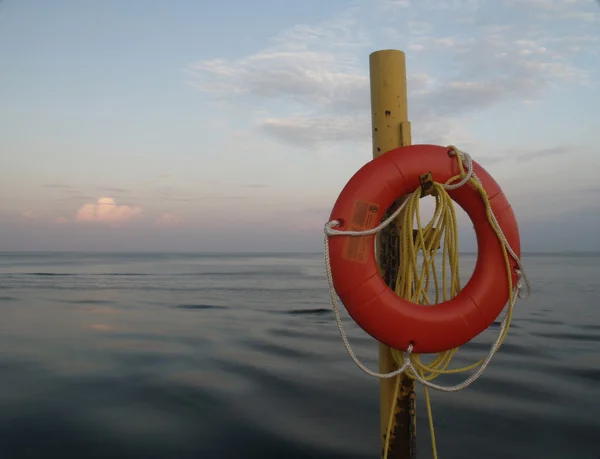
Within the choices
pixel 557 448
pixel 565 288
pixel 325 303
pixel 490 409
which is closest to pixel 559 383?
pixel 490 409

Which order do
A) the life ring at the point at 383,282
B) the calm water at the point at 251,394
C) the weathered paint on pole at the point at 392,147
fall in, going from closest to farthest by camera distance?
the life ring at the point at 383,282
the weathered paint on pole at the point at 392,147
the calm water at the point at 251,394

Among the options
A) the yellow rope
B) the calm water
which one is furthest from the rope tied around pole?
the calm water

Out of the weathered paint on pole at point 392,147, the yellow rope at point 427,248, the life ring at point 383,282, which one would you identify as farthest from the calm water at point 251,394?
the life ring at point 383,282

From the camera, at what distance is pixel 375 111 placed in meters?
2.38

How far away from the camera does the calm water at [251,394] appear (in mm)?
3367

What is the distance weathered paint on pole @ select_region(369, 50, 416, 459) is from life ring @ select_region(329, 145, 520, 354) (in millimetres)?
181

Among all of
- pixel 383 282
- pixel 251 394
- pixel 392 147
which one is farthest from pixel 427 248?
pixel 251 394

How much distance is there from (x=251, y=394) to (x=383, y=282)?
8.92 ft

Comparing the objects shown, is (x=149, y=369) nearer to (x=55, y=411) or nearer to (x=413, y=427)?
(x=55, y=411)

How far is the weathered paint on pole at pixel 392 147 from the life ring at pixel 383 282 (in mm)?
181

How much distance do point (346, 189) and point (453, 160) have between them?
519 mm

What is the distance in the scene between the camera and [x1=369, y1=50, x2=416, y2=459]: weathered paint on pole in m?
2.31

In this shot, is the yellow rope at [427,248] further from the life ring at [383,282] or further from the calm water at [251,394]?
the calm water at [251,394]

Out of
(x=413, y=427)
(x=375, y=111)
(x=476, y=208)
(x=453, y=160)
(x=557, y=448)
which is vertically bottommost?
(x=557, y=448)
